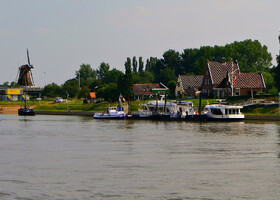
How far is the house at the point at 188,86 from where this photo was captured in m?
145

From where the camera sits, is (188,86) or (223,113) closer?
(223,113)

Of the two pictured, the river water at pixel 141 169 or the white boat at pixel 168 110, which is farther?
the white boat at pixel 168 110

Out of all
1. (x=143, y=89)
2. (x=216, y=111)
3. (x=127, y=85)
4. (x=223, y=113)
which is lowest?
(x=223, y=113)

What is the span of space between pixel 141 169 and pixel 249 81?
97921 mm

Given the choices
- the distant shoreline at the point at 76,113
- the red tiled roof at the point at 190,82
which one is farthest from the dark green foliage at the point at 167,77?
the distant shoreline at the point at 76,113

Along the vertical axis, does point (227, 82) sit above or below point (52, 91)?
below

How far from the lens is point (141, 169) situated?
3469cm

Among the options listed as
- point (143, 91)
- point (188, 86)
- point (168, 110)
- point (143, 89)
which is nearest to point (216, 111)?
point (168, 110)

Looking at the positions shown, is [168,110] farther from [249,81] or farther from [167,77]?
[167,77]

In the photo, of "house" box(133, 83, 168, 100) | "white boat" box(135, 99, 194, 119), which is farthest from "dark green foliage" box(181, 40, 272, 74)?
"white boat" box(135, 99, 194, 119)

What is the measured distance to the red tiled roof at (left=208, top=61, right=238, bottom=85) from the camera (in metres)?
132

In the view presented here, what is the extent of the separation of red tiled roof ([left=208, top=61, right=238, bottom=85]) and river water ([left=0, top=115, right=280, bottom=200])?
77277 mm

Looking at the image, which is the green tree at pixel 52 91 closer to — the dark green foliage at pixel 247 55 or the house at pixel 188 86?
the dark green foliage at pixel 247 55

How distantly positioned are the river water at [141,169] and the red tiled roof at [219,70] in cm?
7728
